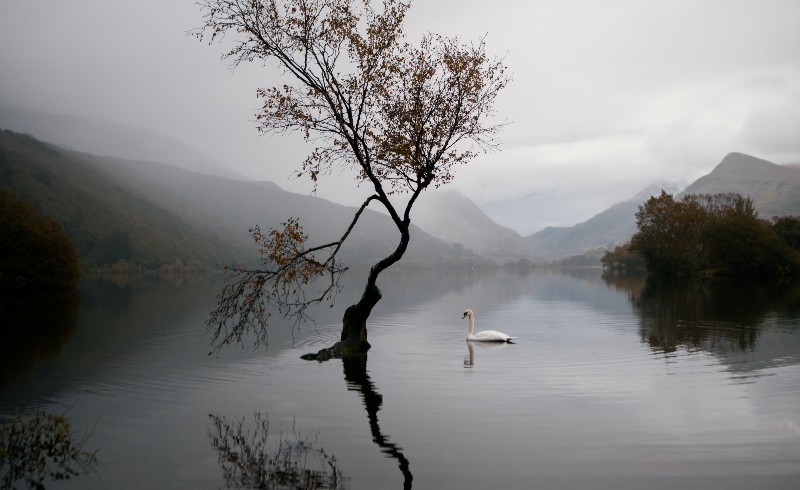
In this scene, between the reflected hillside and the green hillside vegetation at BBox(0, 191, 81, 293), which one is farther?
the green hillside vegetation at BBox(0, 191, 81, 293)

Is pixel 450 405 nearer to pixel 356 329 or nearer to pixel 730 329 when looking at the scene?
pixel 356 329

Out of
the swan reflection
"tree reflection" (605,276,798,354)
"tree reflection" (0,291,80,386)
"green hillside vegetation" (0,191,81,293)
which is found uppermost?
"green hillside vegetation" (0,191,81,293)

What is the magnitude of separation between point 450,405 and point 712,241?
409 feet

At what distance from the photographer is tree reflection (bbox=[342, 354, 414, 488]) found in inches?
486

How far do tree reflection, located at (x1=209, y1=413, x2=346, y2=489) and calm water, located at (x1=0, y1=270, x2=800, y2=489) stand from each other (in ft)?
0.47

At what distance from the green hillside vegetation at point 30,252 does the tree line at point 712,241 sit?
394 feet

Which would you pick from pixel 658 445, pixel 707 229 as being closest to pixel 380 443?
pixel 658 445

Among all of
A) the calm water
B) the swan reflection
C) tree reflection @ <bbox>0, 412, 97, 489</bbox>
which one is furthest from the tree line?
tree reflection @ <bbox>0, 412, 97, 489</bbox>

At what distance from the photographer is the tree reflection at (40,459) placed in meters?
11.5

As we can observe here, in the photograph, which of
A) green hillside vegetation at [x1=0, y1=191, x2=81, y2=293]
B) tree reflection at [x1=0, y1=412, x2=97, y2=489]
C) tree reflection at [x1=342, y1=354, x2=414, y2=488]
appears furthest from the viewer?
green hillside vegetation at [x1=0, y1=191, x2=81, y2=293]

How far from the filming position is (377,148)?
88.1 feet

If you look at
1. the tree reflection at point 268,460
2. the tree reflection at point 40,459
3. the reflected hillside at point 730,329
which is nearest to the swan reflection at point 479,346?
the reflected hillside at point 730,329

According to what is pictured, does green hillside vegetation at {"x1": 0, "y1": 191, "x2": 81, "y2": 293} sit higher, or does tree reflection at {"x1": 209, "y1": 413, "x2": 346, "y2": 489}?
green hillside vegetation at {"x1": 0, "y1": 191, "x2": 81, "y2": 293}

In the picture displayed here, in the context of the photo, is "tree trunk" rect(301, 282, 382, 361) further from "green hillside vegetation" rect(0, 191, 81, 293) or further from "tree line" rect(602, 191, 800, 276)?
"tree line" rect(602, 191, 800, 276)
